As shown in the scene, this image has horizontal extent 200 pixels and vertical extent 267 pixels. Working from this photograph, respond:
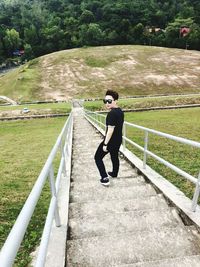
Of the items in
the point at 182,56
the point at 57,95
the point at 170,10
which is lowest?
the point at 57,95

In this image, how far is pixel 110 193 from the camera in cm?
508

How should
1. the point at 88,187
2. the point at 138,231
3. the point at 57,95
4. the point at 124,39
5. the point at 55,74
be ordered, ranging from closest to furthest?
the point at 138,231 < the point at 88,187 < the point at 57,95 < the point at 55,74 < the point at 124,39

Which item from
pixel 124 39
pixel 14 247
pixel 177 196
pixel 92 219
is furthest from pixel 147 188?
pixel 124 39

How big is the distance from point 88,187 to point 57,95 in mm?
51398

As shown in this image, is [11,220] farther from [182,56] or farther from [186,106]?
[182,56]

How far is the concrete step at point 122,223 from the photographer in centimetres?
361

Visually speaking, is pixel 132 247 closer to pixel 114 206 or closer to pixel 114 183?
pixel 114 206

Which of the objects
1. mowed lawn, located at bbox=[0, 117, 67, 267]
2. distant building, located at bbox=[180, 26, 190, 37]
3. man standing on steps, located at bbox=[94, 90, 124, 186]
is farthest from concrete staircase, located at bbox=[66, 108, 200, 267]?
distant building, located at bbox=[180, 26, 190, 37]

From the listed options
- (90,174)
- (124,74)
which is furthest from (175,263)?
(124,74)

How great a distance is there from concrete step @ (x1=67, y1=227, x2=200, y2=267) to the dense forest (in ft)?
329

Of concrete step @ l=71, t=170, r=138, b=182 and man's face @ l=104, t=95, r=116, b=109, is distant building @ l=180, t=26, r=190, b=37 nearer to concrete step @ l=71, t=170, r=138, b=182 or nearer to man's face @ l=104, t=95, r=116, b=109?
concrete step @ l=71, t=170, r=138, b=182

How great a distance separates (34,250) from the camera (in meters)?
3.76

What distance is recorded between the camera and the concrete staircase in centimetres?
299

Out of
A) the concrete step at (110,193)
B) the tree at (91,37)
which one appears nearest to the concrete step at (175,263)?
the concrete step at (110,193)
